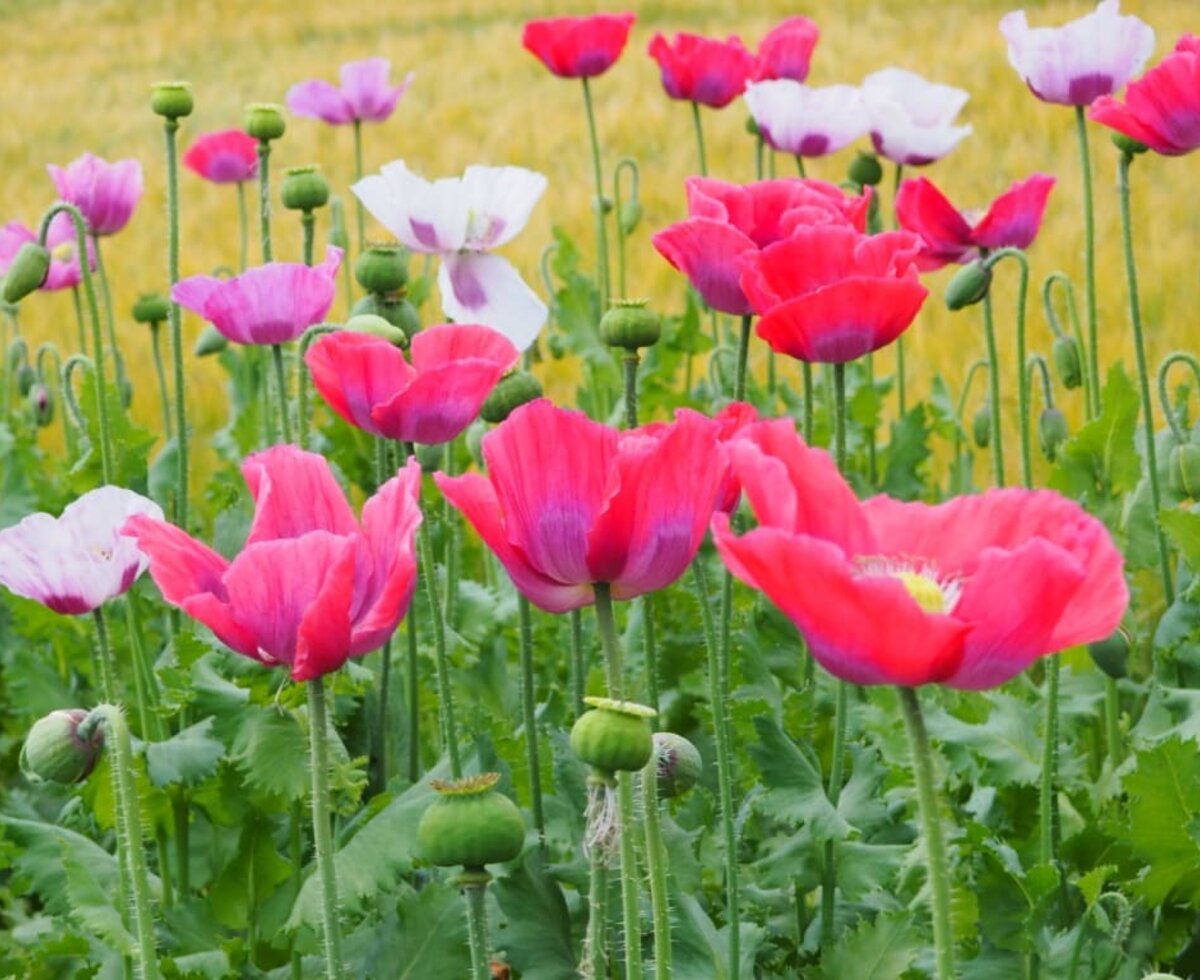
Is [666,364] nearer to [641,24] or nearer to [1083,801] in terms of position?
[1083,801]

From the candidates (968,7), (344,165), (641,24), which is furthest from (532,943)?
(641,24)

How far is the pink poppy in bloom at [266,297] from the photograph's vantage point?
1.59 metres

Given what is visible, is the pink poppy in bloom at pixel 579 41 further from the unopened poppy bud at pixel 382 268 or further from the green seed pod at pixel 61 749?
the green seed pod at pixel 61 749

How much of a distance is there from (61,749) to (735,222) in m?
0.65

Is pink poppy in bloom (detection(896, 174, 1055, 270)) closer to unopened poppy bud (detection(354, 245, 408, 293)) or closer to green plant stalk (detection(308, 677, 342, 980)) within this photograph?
unopened poppy bud (detection(354, 245, 408, 293))

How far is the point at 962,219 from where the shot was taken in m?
1.87

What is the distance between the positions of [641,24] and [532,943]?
27.8ft

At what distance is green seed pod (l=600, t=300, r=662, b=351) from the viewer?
1417 millimetres

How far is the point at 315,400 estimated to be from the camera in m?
2.68

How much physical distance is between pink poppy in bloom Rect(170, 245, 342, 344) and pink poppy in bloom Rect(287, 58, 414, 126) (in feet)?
4.14

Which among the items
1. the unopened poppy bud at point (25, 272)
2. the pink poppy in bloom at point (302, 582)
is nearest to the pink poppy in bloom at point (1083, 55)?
the unopened poppy bud at point (25, 272)

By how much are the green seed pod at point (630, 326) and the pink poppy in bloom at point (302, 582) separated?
392mm

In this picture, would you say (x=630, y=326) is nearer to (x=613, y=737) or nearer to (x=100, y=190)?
(x=613, y=737)

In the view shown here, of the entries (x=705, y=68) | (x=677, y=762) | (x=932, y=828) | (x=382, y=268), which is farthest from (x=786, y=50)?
(x=932, y=828)
